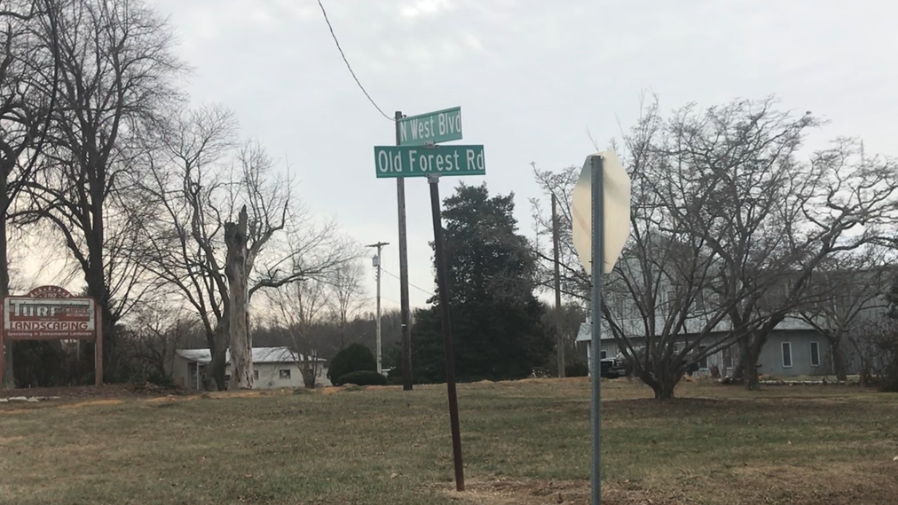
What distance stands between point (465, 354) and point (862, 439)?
34255 mm

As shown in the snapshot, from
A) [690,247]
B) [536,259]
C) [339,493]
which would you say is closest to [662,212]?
[690,247]

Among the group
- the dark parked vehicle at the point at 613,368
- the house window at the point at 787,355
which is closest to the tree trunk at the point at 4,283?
the dark parked vehicle at the point at 613,368

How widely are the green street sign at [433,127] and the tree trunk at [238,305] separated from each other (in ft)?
68.7

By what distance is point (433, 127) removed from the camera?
25.9 feet

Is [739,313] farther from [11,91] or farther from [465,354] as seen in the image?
[465,354]

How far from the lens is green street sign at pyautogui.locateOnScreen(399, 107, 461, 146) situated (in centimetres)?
781

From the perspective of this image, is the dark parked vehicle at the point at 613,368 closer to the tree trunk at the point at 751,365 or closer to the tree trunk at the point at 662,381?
the tree trunk at the point at 751,365

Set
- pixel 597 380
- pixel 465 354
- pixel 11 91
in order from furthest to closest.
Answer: pixel 465 354 → pixel 11 91 → pixel 597 380

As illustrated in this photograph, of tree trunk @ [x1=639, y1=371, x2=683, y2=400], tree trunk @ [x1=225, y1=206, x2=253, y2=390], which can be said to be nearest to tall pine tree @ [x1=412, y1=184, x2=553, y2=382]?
tree trunk @ [x1=225, y1=206, x2=253, y2=390]

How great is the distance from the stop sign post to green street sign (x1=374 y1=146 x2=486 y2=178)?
2.97m

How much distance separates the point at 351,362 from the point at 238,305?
14.3m

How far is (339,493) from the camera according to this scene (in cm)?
796

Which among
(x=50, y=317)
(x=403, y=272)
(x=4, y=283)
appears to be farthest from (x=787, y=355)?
(x=4, y=283)

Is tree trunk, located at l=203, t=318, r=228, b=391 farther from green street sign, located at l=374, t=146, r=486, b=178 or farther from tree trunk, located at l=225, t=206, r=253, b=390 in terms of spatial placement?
green street sign, located at l=374, t=146, r=486, b=178
